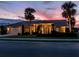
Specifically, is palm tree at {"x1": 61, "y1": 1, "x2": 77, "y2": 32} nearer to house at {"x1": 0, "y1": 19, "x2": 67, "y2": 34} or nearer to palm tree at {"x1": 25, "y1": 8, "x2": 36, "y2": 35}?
house at {"x1": 0, "y1": 19, "x2": 67, "y2": 34}

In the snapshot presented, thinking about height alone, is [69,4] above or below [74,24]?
above

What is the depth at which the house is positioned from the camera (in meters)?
41.4

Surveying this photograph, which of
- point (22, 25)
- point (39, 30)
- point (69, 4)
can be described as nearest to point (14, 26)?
point (22, 25)

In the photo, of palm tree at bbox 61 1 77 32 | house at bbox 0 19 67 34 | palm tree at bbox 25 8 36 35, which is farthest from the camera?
palm tree at bbox 25 8 36 35

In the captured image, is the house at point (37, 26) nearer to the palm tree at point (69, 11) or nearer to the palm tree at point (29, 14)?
the palm tree at point (29, 14)

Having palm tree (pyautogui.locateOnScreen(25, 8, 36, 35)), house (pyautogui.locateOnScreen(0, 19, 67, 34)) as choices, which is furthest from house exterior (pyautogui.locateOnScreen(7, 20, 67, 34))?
palm tree (pyautogui.locateOnScreen(25, 8, 36, 35))

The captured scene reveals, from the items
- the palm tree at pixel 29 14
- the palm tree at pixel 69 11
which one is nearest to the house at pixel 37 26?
the palm tree at pixel 29 14

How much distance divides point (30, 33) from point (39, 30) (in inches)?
79.3

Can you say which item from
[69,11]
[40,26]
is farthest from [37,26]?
[69,11]

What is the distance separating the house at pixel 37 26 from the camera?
41.4 m

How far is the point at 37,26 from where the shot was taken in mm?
42344

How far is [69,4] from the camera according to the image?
40000mm

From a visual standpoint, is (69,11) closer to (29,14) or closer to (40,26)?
(40,26)

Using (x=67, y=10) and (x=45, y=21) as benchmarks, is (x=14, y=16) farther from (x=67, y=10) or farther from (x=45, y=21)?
(x=67, y=10)
